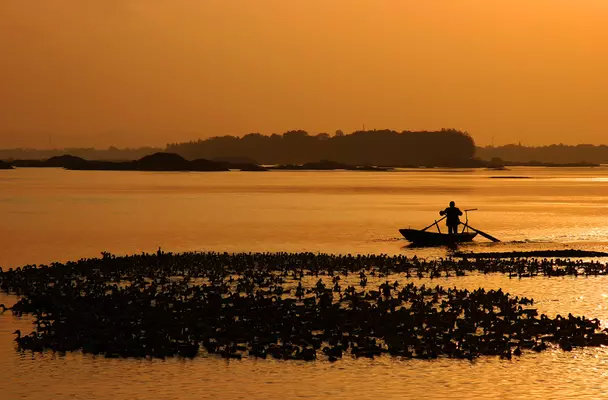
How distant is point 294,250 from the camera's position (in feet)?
185

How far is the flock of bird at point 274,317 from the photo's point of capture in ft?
82.2

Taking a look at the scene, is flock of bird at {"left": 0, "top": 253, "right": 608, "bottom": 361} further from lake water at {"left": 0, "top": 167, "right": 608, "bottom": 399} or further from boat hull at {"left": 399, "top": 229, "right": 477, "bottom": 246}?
boat hull at {"left": 399, "top": 229, "right": 477, "bottom": 246}

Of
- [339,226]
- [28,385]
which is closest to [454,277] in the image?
[28,385]

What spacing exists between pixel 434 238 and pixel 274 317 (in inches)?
1162

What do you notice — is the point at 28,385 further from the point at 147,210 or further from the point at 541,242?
the point at 147,210

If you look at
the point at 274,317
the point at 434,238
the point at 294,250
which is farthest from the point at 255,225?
the point at 274,317

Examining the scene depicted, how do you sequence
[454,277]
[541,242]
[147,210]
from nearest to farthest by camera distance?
[454,277] → [541,242] → [147,210]

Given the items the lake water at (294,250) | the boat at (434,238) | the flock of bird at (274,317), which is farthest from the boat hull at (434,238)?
the flock of bird at (274,317)

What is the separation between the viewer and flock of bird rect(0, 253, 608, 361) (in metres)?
25.0

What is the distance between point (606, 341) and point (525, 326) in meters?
2.33

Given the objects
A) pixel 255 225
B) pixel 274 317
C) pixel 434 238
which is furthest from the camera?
pixel 255 225

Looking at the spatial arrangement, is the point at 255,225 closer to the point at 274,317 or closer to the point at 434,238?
the point at 434,238

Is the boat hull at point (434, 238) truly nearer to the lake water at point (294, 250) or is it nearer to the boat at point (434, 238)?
the boat at point (434, 238)

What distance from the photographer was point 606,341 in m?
25.9
